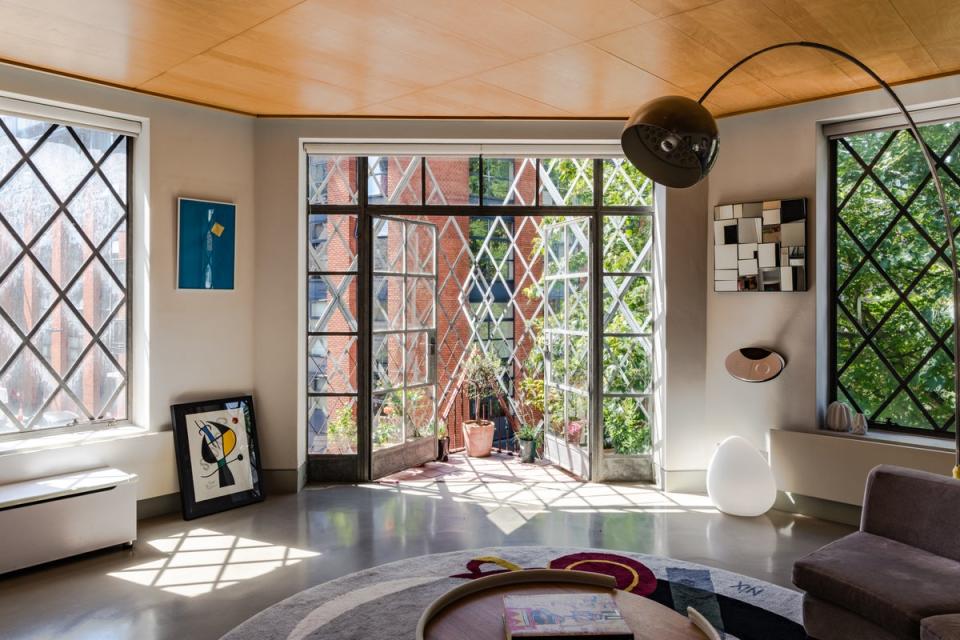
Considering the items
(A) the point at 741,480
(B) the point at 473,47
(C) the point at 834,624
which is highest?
(B) the point at 473,47

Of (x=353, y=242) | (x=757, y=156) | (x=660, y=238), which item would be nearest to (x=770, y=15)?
(x=757, y=156)

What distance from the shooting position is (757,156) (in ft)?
14.6

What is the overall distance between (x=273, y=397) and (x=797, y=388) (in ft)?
11.9

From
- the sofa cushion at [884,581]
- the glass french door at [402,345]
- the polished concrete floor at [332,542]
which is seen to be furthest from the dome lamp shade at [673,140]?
the glass french door at [402,345]

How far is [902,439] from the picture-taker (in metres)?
3.93

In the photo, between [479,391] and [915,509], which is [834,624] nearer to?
[915,509]

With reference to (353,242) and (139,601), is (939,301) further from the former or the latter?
(139,601)

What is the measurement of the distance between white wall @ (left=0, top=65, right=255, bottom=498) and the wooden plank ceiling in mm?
170

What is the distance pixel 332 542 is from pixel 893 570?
2.76m

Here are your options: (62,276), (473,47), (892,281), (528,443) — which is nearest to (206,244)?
(62,276)

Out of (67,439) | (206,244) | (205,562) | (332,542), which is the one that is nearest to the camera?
(205,562)

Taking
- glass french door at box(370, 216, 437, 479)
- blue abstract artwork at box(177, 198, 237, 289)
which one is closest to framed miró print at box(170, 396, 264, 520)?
blue abstract artwork at box(177, 198, 237, 289)

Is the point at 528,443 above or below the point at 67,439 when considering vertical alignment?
below

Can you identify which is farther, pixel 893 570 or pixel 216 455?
pixel 216 455
